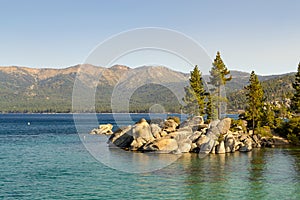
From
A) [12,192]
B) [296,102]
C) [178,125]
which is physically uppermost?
[296,102]

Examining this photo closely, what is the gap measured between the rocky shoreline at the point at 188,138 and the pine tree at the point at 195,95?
10847mm

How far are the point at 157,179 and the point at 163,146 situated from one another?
24.7 metres

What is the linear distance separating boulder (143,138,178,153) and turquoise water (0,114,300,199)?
191 inches

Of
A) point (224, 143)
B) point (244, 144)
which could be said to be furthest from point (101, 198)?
point (244, 144)

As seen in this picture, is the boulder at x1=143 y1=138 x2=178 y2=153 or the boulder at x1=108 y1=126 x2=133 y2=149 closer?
the boulder at x1=143 y1=138 x2=178 y2=153

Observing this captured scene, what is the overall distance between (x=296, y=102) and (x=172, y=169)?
60.4 meters

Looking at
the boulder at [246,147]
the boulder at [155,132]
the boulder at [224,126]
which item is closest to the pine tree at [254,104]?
the boulder at [224,126]

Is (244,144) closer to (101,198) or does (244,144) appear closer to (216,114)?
(216,114)

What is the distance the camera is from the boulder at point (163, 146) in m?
67.1

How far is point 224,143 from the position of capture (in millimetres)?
72250

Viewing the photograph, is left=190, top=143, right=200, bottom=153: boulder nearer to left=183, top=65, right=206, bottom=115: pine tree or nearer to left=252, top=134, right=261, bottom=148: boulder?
left=252, top=134, right=261, bottom=148: boulder

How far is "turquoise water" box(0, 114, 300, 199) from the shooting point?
3588cm

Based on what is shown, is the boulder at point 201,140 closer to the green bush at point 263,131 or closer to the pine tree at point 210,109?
the pine tree at point 210,109

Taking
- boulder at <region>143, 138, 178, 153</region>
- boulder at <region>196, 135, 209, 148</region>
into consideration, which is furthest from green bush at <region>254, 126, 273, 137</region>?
boulder at <region>143, 138, 178, 153</region>
